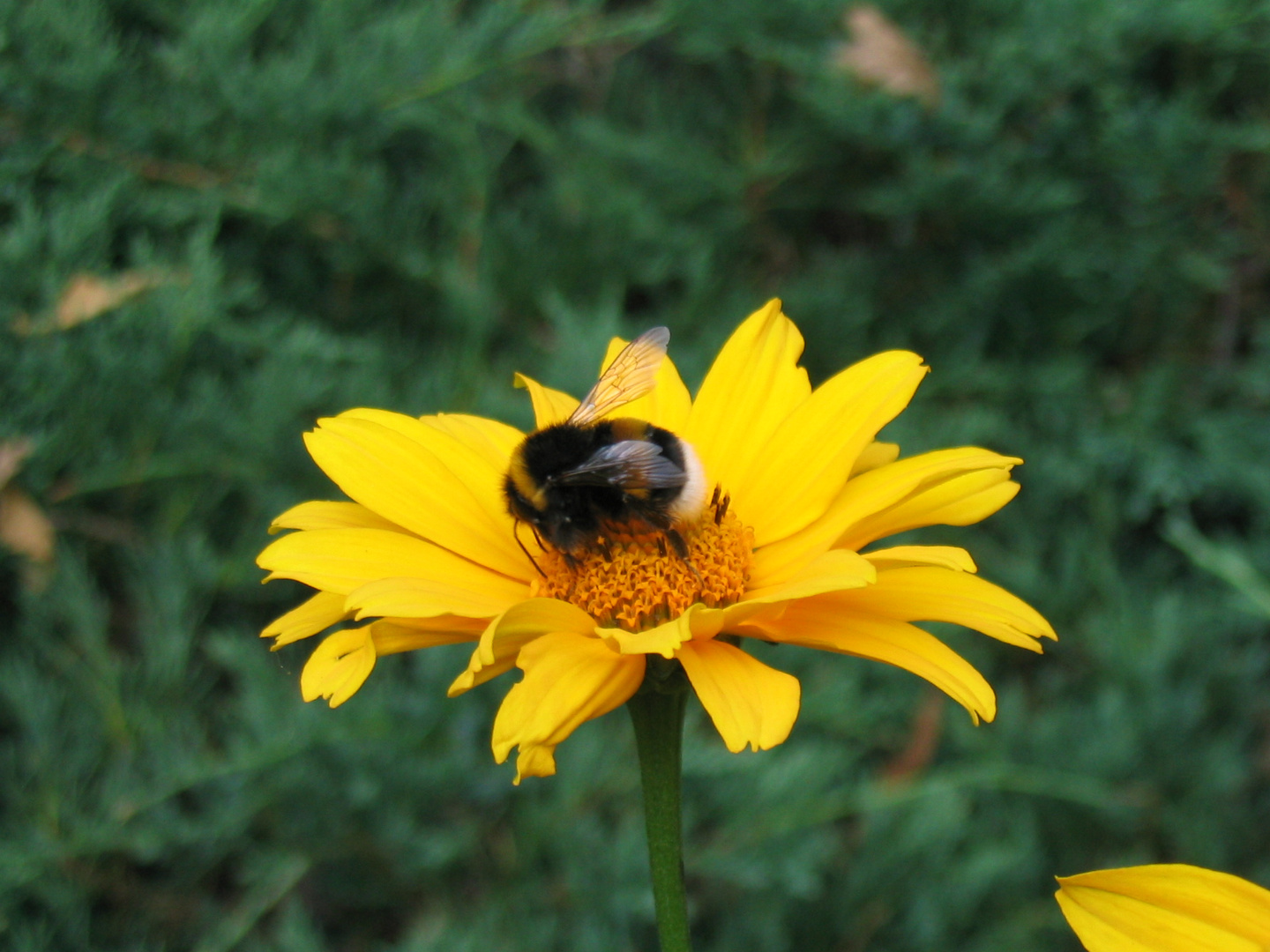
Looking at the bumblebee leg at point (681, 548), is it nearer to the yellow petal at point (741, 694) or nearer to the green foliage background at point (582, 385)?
the yellow petal at point (741, 694)

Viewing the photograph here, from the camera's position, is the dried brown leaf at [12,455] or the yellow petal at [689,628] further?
the dried brown leaf at [12,455]

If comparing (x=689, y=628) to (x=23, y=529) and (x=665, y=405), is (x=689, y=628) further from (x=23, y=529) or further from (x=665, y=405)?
(x=23, y=529)

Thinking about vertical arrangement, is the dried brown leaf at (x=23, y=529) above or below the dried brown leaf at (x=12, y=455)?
below

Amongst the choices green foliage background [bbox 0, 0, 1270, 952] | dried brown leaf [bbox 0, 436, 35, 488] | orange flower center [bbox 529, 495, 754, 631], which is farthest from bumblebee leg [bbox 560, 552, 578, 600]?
dried brown leaf [bbox 0, 436, 35, 488]

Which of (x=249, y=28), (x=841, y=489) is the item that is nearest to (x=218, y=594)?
(x=249, y=28)

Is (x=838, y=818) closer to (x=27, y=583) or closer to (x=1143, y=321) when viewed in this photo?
(x=1143, y=321)

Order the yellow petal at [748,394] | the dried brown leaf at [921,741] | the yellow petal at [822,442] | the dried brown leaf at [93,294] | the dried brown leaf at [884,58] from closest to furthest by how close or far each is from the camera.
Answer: the yellow petal at [822,442] < the yellow petal at [748,394] < the dried brown leaf at [93,294] < the dried brown leaf at [921,741] < the dried brown leaf at [884,58]

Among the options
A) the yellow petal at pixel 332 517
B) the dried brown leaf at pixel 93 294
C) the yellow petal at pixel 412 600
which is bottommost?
the dried brown leaf at pixel 93 294

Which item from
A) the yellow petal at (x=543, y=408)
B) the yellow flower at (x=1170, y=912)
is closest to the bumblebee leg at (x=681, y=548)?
the yellow petal at (x=543, y=408)
